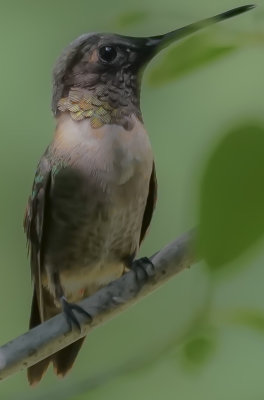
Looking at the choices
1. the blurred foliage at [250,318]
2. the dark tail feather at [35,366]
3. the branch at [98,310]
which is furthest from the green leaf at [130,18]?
the dark tail feather at [35,366]

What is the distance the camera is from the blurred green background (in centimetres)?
16

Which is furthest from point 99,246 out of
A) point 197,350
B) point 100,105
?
point 197,350

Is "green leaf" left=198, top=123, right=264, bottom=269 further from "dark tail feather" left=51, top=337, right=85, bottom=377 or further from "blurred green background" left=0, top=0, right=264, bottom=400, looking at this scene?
"dark tail feather" left=51, top=337, right=85, bottom=377

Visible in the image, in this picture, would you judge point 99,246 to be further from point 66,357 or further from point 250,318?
point 250,318

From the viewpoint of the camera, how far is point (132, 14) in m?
0.26

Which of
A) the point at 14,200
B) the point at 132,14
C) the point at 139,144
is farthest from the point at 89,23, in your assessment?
the point at 132,14

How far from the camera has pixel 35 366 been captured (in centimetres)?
90

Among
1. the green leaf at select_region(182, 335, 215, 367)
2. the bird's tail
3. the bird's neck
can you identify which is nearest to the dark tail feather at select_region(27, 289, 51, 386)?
the bird's tail

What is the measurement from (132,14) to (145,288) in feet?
1.42

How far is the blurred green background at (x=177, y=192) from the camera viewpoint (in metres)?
0.16

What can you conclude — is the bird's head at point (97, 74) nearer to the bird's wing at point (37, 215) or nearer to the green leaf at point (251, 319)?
the bird's wing at point (37, 215)

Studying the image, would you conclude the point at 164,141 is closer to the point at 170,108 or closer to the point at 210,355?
the point at 170,108

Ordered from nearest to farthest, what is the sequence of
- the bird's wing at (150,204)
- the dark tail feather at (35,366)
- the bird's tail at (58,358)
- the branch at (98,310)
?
the branch at (98,310) < the dark tail feather at (35,366) < the bird's tail at (58,358) < the bird's wing at (150,204)

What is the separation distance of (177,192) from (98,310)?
1.09 feet
